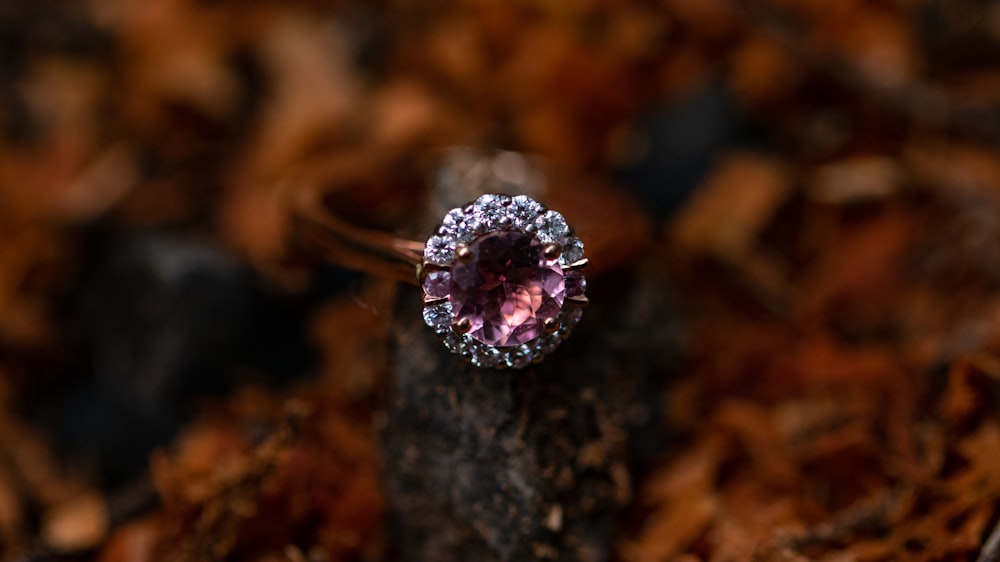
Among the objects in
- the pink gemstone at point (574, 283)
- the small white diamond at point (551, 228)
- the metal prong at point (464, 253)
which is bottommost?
the pink gemstone at point (574, 283)

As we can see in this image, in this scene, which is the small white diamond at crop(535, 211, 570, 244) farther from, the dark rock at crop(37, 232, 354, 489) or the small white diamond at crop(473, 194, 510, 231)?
the dark rock at crop(37, 232, 354, 489)

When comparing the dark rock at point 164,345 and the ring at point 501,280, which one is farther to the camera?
the dark rock at point 164,345

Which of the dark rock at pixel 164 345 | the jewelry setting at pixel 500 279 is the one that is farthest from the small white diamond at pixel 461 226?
the dark rock at pixel 164 345

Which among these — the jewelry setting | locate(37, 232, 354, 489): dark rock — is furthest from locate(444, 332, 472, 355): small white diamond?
locate(37, 232, 354, 489): dark rock

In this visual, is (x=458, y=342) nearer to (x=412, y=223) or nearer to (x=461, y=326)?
(x=461, y=326)

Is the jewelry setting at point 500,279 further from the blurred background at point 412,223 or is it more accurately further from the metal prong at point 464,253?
the blurred background at point 412,223

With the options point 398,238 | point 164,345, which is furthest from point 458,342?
point 164,345

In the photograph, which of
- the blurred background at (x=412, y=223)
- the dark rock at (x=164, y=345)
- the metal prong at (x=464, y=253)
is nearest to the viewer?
the metal prong at (x=464, y=253)

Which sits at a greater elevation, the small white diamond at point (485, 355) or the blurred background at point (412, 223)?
the blurred background at point (412, 223)

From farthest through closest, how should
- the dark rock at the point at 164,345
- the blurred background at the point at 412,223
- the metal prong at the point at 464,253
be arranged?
the dark rock at the point at 164,345
the blurred background at the point at 412,223
the metal prong at the point at 464,253
